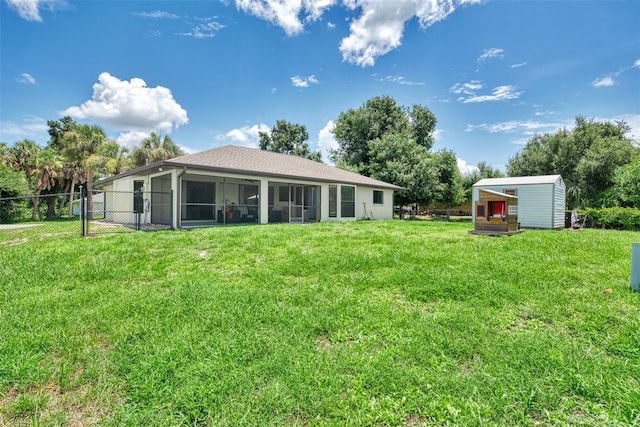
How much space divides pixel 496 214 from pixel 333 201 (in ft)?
27.7

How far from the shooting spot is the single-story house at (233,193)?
11734 millimetres

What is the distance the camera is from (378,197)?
1938cm

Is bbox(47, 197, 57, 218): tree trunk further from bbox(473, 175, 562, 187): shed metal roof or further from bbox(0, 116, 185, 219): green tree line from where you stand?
bbox(473, 175, 562, 187): shed metal roof

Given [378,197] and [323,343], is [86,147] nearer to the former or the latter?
[378,197]

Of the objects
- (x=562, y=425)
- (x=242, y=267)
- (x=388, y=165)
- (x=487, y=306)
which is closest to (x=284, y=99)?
(x=388, y=165)

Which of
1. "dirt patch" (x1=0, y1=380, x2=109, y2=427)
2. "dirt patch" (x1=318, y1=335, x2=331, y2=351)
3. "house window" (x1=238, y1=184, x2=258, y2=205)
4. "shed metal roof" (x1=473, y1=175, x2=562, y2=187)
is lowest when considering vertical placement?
"dirt patch" (x1=0, y1=380, x2=109, y2=427)

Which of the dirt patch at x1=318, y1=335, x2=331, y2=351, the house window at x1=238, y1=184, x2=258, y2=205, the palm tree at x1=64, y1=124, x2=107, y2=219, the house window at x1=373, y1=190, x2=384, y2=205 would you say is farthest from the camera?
the palm tree at x1=64, y1=124, x2=107, y2=219

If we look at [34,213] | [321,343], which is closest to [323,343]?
[321,343]

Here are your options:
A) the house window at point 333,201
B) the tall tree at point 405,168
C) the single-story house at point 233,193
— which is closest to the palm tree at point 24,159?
the single-story house at point 233,193

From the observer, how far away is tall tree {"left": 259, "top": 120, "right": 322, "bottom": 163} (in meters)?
40.4

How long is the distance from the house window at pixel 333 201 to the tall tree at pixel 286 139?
25354 mm

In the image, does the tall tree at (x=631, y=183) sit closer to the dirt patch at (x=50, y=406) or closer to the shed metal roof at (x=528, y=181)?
the shed metal roof at (x=528, y=181)

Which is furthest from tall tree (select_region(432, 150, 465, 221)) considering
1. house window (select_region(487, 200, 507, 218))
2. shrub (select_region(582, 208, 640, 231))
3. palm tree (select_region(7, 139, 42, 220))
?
palm tree (select_region(7, 139, 42, 220))

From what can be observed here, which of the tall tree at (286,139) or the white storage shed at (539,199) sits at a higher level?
the tall tree at (286,139)
